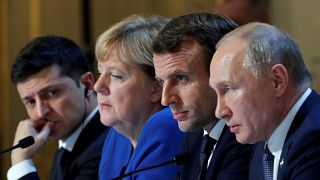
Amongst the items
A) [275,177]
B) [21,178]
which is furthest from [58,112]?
[275,177]

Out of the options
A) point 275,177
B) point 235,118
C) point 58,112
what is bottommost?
point 58,112

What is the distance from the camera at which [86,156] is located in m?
2.41

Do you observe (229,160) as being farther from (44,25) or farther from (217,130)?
(44,25)

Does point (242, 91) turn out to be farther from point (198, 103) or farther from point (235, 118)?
point (198, 103)

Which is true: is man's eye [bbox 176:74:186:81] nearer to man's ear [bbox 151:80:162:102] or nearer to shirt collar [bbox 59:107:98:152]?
man's ear [bbox 151:80:162:102]

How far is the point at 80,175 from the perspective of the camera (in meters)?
2.35

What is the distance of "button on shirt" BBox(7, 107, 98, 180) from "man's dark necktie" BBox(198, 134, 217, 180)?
84cm

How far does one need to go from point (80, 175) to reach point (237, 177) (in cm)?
86

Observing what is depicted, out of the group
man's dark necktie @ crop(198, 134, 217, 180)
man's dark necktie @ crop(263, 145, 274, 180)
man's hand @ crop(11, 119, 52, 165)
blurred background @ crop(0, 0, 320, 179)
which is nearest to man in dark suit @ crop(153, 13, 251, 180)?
man's dark necktie @ crop(198, 134, 217, 180)

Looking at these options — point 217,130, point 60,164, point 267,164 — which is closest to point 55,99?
point 60,164

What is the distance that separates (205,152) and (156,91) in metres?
0.37

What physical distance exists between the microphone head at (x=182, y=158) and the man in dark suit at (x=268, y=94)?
329mm

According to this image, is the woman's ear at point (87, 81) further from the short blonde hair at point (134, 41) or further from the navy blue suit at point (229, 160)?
the navy blue suit at point (229, 160)

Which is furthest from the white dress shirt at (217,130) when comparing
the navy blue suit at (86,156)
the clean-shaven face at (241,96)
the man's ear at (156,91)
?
the navy blue suit at (86,156)
